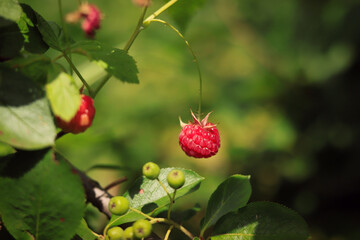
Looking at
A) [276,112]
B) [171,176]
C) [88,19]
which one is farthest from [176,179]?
[276,112]

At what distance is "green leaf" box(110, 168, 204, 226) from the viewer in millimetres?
711

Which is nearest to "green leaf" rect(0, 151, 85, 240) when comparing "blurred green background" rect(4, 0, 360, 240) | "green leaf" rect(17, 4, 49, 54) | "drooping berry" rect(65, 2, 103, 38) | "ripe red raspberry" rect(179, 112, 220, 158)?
"green leaf" rect(17, 4, 49, 54)

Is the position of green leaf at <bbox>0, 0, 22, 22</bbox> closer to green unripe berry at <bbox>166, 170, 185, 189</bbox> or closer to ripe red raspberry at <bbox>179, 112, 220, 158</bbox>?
green unripe berry at <bbox>166, 170, 185, 189</bbox>

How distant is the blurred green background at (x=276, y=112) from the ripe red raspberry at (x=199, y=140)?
1.70 m

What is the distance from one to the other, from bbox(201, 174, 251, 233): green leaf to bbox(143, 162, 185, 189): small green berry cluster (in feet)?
0.30

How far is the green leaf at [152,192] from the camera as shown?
711 millimetres

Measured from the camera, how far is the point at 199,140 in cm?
92

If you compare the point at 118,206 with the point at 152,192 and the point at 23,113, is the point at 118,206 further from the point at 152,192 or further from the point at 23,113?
the point at 23,113

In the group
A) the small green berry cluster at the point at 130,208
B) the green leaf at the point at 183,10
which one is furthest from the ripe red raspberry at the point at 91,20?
the small green berry cluster at the point at 130,208

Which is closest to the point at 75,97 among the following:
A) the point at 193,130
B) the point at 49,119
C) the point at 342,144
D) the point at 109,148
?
the point at 49,119

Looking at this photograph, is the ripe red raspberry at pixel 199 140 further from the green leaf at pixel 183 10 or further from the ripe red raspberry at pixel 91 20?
the ripe red raspberry at pixel 91 20

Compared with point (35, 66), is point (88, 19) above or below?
below

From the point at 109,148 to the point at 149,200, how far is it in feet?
6.65

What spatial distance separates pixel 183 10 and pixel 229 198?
0.47 m
